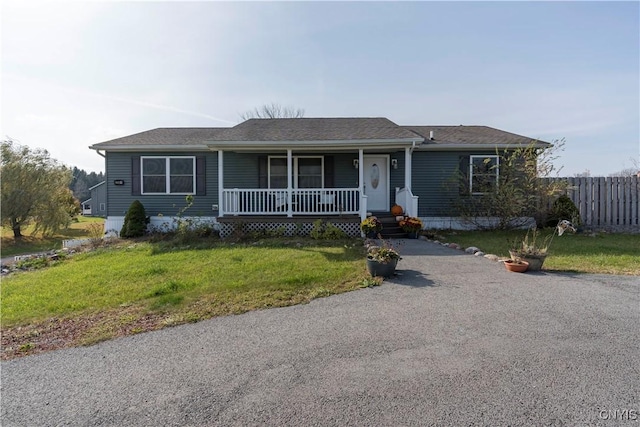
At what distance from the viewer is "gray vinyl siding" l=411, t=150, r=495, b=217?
1155 cm

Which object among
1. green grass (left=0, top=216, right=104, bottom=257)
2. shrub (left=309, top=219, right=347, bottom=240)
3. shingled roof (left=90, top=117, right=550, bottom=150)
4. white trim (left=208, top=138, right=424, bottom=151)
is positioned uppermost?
shingled roof (left=90, top=117, right=550, bottom=150)

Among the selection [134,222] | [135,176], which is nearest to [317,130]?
[135,176]

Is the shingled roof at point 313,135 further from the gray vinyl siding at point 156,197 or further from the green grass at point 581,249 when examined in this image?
the green grass at point 581,249

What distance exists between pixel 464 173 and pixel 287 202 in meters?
6.68

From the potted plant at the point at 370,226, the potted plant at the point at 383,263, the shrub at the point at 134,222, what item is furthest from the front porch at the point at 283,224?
the potted plant at the point at 383,263

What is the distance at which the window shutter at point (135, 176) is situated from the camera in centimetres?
1165

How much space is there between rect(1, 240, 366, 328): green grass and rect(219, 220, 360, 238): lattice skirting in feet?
5.42

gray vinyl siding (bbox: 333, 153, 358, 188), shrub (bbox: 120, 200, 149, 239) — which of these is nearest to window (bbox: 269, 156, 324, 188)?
gray vinyl siding (bbox: 333, 153, 358, 188)

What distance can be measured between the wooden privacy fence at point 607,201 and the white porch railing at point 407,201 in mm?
5986

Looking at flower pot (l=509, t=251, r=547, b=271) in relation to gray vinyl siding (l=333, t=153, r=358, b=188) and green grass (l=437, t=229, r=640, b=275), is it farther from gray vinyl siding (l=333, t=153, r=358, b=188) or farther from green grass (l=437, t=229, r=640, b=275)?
gray vinyl siding (l=333, t=153, r=358, b=188)

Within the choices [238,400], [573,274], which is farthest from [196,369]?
[573,274]

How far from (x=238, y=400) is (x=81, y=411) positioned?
3.66 ft

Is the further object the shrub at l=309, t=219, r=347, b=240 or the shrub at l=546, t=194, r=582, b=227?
the shrub at l=546, t=194, r=582, b=227

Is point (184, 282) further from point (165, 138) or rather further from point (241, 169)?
point (165, 138)
